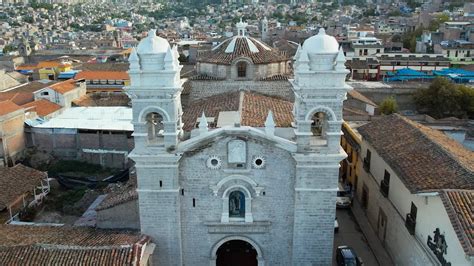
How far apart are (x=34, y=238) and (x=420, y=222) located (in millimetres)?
16821

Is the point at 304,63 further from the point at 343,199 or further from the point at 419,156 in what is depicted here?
the point at 343,199

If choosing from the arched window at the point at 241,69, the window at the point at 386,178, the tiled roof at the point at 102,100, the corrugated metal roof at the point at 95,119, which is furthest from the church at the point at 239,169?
the tiled roof at the point at 102,100

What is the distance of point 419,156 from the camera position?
22375 mm

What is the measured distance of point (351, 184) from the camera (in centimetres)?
3259

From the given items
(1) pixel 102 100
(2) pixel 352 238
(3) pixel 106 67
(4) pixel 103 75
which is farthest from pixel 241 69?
(3) pixel 106 67

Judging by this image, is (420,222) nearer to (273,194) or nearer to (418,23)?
(273,194)

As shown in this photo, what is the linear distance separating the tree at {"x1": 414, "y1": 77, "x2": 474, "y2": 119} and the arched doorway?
106ft

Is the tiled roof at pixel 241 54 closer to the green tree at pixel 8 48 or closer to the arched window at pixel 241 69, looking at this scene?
the arched window at pixel 241 69

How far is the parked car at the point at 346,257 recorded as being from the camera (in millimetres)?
22641

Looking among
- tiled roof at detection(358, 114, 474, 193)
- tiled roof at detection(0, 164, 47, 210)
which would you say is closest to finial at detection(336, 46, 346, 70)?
tiled roof at detection(358, 114, 474, 193)

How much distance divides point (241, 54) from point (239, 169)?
29.5ft

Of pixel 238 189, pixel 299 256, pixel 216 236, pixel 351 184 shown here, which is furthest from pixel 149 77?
pixel 351 184

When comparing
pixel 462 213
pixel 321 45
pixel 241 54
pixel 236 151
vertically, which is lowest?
pixel 462 213

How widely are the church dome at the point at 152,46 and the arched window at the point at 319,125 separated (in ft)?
23.2
